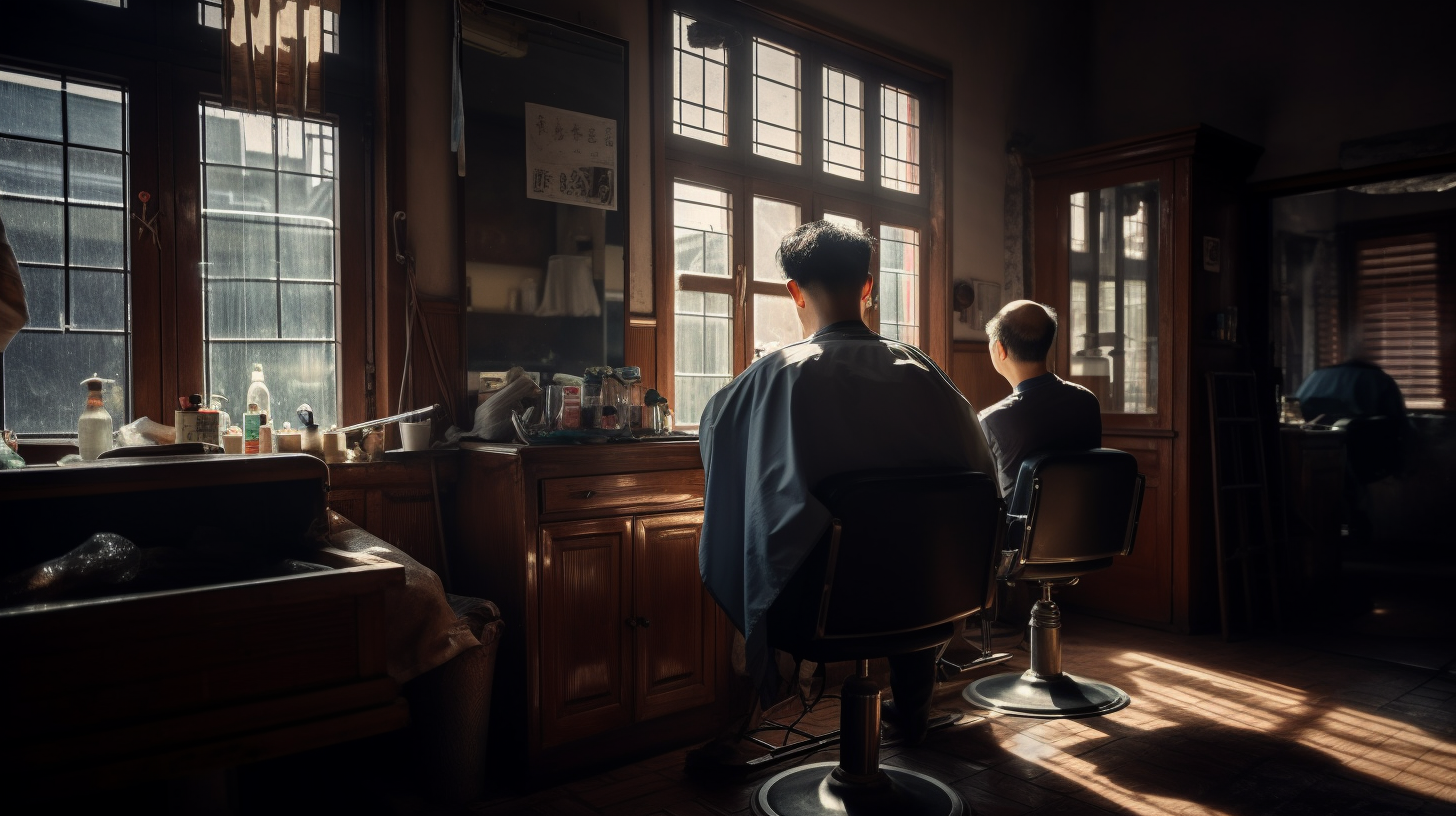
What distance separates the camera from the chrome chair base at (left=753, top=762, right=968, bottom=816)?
225 centimetres

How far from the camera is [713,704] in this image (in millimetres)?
3020

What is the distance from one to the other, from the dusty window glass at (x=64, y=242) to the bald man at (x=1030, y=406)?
8.67 ft

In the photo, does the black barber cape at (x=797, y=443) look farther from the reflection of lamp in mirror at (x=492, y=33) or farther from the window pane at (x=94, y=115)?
the window pane at (x=94, y=115)

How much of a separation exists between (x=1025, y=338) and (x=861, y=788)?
67.4 inches

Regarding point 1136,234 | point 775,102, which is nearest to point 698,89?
point 775,102

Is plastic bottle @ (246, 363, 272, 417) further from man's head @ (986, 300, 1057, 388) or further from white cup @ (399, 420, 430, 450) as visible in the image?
man's head @ (986, 300, 1057, 388)

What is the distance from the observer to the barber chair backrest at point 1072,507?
290 centimetres

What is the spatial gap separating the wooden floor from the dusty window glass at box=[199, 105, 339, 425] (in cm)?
133

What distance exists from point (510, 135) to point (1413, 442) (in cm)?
426

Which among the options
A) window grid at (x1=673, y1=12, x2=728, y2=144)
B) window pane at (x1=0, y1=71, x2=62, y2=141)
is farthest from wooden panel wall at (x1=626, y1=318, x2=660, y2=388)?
window pane at (x1=0, y1=71, x2=62, y2=141)

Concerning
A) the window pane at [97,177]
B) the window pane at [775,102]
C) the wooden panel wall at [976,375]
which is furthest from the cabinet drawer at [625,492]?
the wooden panel wall at [976,375]

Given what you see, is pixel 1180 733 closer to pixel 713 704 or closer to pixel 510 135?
pixel 713 704

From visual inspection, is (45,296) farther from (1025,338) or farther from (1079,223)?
(1079,223)

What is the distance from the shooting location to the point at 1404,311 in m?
4.34
